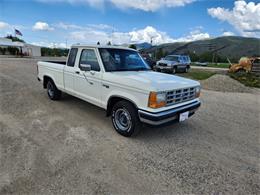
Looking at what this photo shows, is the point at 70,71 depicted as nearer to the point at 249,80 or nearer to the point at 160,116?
the point at 160,116

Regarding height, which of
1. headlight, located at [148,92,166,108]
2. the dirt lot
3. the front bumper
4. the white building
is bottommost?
the dirt lot

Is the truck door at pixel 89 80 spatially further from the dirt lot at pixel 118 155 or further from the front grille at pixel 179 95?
the front grille at pixel 179 95

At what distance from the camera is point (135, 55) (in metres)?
5.04

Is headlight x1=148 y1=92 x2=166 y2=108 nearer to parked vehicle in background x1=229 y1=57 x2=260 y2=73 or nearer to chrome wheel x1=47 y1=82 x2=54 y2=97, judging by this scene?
chrome wheel x1=47 y1=82 x2=54 y2=97

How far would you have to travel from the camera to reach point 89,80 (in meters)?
4.38

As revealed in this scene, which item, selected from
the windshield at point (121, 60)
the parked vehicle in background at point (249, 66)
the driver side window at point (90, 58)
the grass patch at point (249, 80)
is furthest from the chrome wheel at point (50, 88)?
the parked vehicle in background at point (249, 66)

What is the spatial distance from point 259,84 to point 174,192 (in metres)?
12.5

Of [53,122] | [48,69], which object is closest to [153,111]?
[53,122]

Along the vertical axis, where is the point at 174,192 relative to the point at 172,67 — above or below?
below

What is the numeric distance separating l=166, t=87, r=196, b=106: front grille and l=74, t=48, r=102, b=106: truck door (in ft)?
5.41

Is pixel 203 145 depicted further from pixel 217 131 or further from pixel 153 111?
pixel 153 111

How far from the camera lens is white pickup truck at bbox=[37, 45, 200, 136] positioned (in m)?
3.29

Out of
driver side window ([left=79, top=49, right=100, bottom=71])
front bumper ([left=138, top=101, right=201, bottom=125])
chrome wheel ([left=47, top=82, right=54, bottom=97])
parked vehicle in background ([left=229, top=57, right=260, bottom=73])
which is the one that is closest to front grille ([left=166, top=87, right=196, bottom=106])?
front bumper ([left=138, top=101, right=201, bottom=125])

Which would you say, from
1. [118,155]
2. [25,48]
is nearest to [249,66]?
[118,155]
